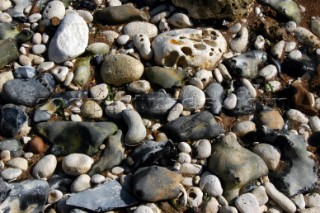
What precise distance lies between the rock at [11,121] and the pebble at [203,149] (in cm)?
101

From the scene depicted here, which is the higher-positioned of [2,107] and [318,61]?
[318,61]

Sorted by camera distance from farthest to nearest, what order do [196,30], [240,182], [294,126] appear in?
[196,30], [294,126], [240,182]

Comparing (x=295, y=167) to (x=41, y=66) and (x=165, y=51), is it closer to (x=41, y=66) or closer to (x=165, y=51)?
(x=165, y=51)

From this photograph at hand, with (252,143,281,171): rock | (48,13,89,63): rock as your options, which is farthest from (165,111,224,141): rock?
(48,13,89,63): rock

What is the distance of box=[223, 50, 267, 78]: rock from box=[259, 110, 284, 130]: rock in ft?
1.05

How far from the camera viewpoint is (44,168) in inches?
117

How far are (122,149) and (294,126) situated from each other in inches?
42.9

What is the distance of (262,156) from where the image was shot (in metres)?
3.14

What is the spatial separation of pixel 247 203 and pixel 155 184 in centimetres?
51

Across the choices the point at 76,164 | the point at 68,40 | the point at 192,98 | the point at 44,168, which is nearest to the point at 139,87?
the point at 192,98

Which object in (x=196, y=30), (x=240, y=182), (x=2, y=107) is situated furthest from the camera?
(x=196, y=30)

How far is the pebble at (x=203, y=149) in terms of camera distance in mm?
3101

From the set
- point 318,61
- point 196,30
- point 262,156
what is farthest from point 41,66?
point 318,61

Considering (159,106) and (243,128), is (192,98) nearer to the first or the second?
(159,106)
